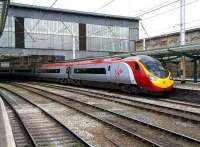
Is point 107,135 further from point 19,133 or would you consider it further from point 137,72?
point 137,72

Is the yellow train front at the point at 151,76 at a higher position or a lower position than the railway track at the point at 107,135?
higher

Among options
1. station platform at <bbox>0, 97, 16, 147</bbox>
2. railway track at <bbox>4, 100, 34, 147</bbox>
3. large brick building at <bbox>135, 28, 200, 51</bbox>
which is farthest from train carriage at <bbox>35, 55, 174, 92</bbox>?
large brick building at <bbox>135, 28, 200, 51</bbox>

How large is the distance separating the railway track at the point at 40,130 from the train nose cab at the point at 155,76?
7.32m

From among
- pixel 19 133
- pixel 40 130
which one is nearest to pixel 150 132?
pixel 40 130

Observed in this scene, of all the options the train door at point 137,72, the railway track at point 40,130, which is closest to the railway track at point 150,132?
the railway track at point 40,130

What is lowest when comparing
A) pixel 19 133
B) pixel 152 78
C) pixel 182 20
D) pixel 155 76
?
pixel 19 133

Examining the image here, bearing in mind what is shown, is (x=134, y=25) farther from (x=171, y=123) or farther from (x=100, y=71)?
(x=171, y=123)

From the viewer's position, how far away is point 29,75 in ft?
154

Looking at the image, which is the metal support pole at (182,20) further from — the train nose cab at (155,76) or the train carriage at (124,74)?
the train nose cab at (155,76)

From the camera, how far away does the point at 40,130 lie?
10977 mm

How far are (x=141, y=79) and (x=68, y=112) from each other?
6.75 meters

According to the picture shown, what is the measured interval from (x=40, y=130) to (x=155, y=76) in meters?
10.3

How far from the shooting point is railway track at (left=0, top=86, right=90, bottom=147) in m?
9.33

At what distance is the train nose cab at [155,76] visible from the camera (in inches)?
765
